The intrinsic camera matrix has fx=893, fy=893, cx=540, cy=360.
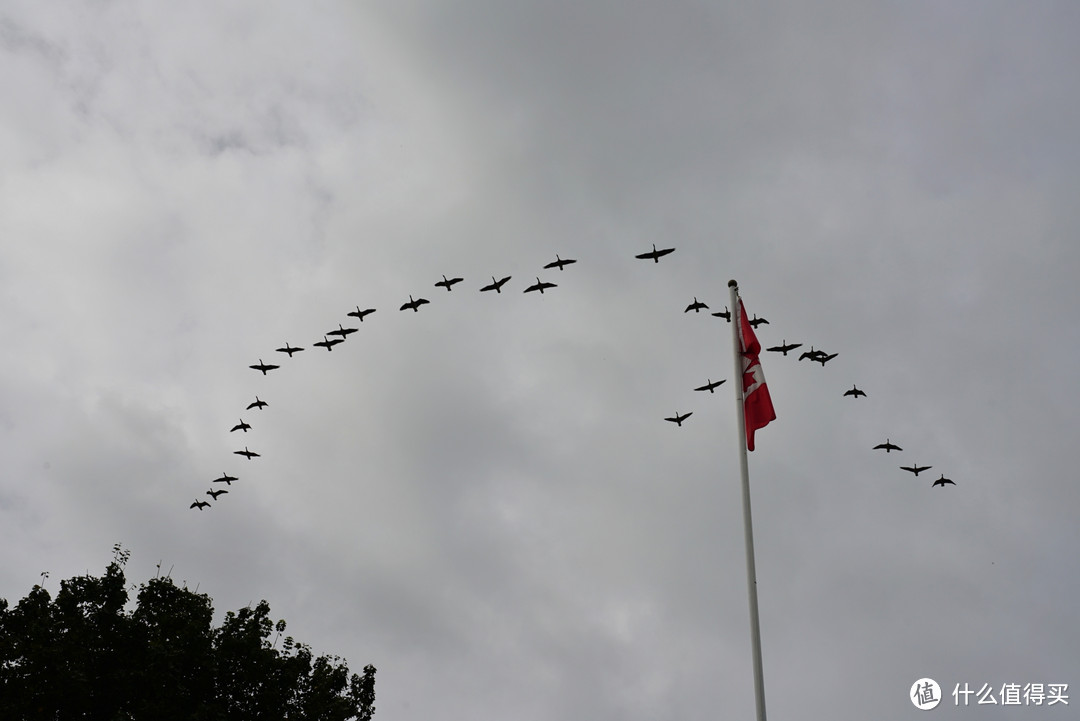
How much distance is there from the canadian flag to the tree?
19.6m

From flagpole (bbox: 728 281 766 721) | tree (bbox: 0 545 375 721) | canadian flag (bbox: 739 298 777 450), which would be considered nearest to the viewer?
flagpole (bbox: 728 281 766 721)

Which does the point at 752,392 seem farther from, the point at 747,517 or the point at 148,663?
the point at 148,663

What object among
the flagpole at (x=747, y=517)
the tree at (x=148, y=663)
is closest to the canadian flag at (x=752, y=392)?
the flagpole at (x=747, y=517)

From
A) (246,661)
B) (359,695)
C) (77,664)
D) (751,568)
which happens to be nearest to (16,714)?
(77,664)

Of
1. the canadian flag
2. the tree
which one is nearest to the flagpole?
the canadian flag

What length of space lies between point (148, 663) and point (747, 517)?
2109 centimetres

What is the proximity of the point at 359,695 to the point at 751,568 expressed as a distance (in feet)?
72.3

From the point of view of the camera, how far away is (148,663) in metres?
28.8

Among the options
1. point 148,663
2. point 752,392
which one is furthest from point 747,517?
point 148,663

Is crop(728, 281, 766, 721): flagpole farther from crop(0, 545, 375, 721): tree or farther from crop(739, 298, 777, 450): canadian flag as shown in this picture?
crop(0, 545, 375, 721): tree

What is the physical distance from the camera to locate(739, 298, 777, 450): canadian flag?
776 inches

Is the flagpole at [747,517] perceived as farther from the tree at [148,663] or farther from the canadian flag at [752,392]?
the tree at [148,663]

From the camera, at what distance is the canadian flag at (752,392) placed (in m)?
19.7

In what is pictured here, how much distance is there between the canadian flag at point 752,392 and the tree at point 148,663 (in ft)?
64.2
